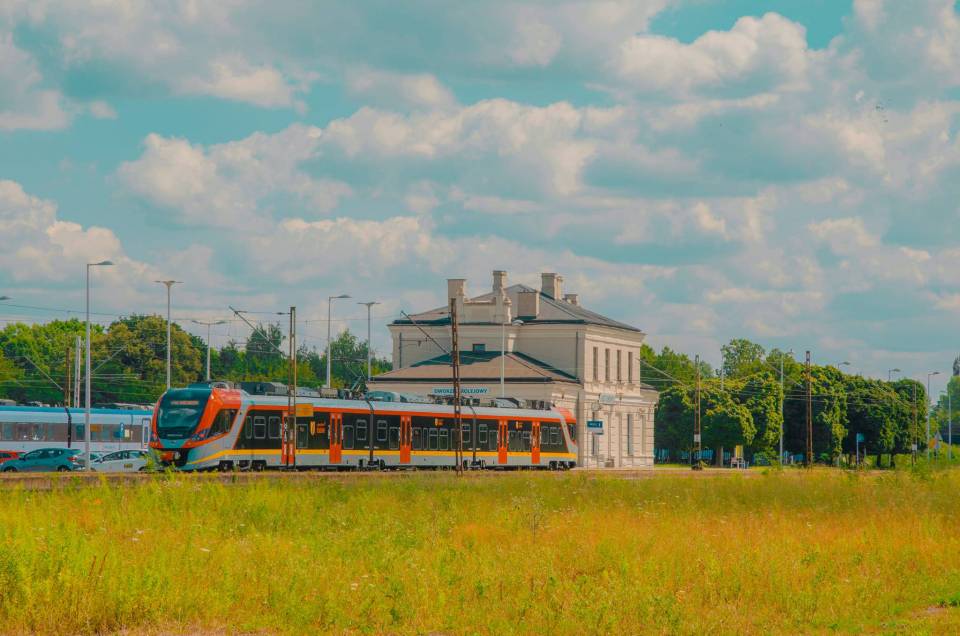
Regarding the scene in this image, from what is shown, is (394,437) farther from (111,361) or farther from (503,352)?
(111,361)

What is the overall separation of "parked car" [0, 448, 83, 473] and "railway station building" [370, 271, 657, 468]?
35648mm

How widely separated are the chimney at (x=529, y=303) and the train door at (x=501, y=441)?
117 ft

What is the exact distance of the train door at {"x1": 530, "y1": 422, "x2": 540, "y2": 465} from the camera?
2820 inches

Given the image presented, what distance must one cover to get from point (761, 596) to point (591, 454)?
80.1 m

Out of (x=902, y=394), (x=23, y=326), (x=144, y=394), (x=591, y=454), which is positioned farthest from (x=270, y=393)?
(x=902, y=394)

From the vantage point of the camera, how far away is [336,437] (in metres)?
56.2

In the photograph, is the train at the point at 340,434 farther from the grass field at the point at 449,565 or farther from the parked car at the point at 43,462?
the grass field at the point at 449,565

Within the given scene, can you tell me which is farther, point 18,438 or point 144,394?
point 144,394

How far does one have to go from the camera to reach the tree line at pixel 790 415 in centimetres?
11812

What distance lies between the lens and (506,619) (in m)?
15.9

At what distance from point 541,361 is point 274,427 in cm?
5060

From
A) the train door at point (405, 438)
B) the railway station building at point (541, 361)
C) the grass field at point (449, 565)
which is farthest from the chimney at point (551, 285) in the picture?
the grass field at point (449, 565)

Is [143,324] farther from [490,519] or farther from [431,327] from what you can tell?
[490,519]

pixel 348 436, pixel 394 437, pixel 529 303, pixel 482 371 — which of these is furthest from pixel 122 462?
pixel 529 303
